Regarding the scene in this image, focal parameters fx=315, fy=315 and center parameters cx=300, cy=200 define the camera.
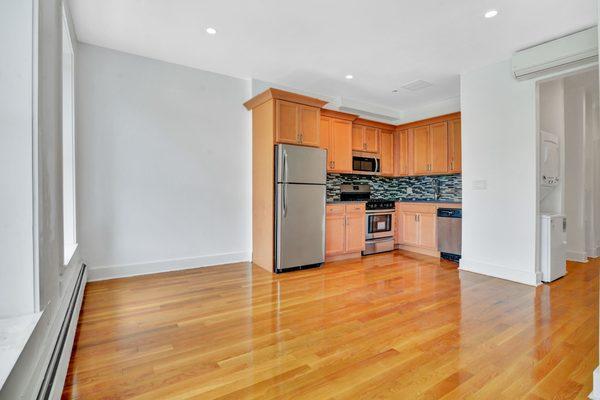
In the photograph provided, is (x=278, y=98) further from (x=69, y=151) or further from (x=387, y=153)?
(x=387, y=153)

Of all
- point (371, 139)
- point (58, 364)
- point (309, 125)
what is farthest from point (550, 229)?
point (58, 364)

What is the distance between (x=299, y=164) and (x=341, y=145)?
131 cm

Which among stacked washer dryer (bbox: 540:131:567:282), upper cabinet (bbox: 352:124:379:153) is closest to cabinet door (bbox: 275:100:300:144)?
upper cabinet (bbox: 352:124:379:153)

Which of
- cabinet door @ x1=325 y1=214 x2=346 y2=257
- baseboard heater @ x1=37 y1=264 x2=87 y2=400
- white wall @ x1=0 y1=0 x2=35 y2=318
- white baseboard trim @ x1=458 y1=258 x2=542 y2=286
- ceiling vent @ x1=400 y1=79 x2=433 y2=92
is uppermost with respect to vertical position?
ceiling vent @ x1=400 y1=79 x2=433 y2=92

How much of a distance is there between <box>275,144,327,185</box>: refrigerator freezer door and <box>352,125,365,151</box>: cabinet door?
1333 millimetres

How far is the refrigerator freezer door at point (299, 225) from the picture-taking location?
401cm

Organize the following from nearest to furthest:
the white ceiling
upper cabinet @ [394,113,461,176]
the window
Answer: the white ceiling, the window, upper cabinet @ [394,113,461,176]

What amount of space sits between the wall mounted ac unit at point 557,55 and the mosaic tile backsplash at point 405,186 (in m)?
2.26

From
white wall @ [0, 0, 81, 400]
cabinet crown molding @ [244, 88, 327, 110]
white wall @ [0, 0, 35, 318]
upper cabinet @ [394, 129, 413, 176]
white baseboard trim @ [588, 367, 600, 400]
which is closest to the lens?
white wall @ [0, 0, 81, 400]

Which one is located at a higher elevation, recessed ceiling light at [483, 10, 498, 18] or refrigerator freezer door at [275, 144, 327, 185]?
recessed ceiling light at [483, 10, 498, 18]

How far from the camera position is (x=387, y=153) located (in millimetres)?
5969

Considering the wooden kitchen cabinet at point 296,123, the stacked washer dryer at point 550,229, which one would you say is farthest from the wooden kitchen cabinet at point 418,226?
the wooden kitchen cabinet at point 296,123

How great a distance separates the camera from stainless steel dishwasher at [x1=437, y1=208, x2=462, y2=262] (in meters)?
4.60

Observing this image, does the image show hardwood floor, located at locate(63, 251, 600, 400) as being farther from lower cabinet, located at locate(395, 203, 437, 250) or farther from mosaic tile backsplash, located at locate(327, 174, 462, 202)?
mosaic tile backsplash, located at locate(327, 174, 462, 202)
